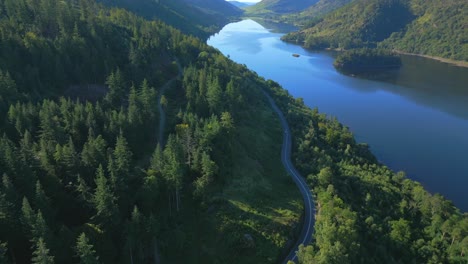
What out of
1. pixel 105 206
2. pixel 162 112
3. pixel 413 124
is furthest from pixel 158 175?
pixel 413 124

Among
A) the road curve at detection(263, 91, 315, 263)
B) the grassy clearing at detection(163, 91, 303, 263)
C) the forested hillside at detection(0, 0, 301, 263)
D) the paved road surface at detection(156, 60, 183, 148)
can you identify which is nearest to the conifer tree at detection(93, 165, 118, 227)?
the forested hillside at detection(0, 0, 301, 263)

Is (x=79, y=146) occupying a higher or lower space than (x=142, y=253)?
higher

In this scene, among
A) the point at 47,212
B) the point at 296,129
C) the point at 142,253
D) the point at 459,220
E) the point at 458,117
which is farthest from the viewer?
the point at 458,117

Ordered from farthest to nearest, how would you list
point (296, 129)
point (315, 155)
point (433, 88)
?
point (433, 88), point (296, 129), point (315, 155)

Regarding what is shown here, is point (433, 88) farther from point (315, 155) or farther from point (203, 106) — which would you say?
point (203, 106)

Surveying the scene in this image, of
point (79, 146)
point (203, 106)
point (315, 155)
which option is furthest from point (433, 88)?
point (79, 146)

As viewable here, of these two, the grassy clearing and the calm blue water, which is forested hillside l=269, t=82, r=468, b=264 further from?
the calm blue water
